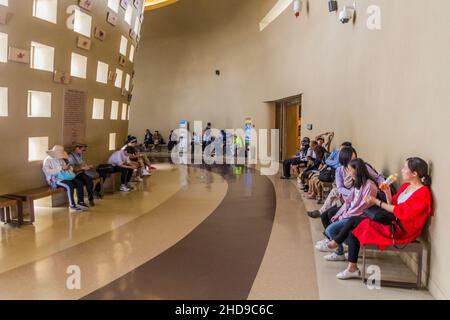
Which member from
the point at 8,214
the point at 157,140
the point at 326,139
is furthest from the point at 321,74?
the point at 157,140

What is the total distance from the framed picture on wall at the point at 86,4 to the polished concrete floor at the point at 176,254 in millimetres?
3506

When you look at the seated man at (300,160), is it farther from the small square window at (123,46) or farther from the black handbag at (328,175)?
the small square window at (123,46)

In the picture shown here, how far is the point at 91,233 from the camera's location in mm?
4965

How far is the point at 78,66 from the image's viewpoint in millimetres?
6898

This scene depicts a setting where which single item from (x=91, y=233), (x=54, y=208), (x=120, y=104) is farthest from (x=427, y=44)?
(x=120, y=104)

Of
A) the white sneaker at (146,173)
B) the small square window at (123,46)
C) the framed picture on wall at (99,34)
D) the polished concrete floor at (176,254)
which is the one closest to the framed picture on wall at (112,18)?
the framed picture on wall at (99,34)

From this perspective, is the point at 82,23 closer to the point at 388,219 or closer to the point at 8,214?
the point at 8,214

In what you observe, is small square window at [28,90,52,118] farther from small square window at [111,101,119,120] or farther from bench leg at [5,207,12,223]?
small square window at [111,101,119,120]

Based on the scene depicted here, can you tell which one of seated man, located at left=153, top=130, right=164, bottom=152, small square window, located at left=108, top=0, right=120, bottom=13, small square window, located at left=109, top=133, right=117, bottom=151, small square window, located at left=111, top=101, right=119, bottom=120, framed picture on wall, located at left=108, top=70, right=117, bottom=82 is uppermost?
small square window, located at left=108, top=0, right=120, bottom=13

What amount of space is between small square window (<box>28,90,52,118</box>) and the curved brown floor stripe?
10.6ft

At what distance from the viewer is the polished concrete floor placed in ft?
10.5

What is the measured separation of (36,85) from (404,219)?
545cm

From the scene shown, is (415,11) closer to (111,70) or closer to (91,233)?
(91,233)

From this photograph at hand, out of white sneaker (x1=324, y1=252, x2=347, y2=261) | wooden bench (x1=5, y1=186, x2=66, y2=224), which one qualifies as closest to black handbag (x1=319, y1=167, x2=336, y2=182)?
white sneaker (x1=324, y1=252, x2=347, y2=261)
